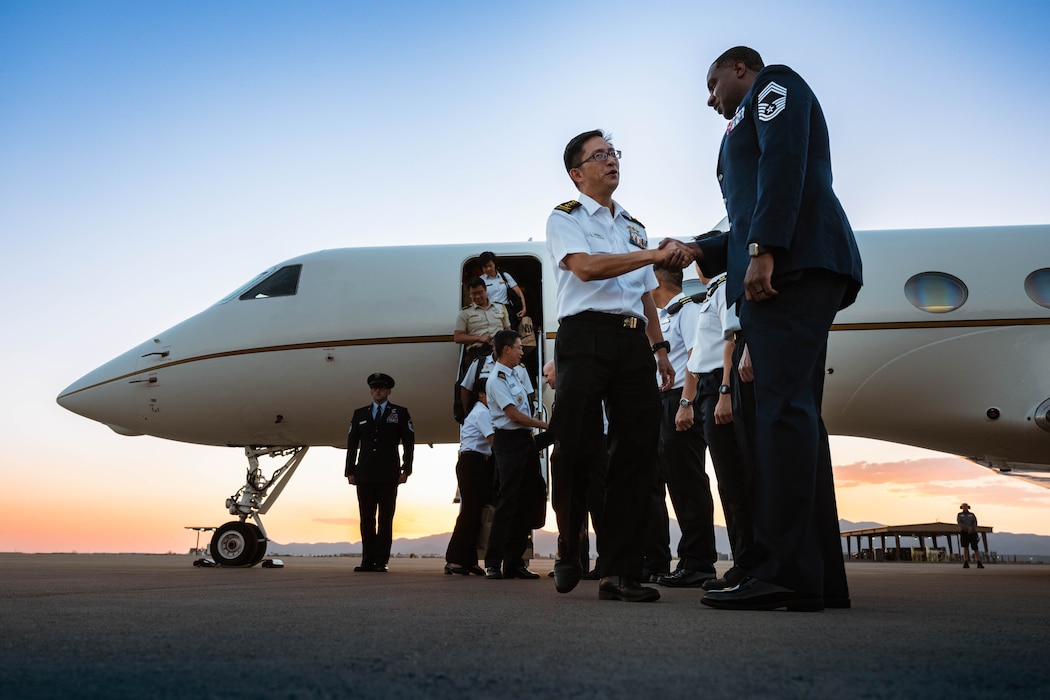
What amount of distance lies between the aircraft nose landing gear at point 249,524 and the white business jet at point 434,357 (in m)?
0.02

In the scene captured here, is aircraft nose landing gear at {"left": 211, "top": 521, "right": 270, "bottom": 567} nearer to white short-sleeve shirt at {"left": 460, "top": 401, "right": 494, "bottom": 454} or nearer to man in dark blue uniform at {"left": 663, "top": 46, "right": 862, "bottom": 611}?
white short-sleeve shirt at {"left": 460, "top": 401, "right": 494, "bottom": 454}

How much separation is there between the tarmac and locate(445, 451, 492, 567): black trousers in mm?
4009

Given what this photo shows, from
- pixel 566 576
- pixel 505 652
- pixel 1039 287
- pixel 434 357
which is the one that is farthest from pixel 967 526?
pixel 505 652

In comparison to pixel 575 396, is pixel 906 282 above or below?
above

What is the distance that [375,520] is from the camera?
24.7 ft

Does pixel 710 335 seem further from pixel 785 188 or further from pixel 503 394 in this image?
pixel 785 188

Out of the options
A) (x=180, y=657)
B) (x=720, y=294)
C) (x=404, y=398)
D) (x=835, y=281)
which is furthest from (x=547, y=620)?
(x=404, y=398)

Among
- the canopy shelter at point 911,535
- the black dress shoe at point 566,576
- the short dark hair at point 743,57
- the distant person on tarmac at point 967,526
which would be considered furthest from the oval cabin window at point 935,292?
the canopy shelter at point 911,535

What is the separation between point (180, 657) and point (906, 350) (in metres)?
7.47

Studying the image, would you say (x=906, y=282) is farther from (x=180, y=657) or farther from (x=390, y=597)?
(x=180, y=657)

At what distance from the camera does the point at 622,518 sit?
345 cm

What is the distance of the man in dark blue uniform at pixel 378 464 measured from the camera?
24.2 ft

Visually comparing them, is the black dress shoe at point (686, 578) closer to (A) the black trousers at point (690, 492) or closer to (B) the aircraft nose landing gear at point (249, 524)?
(A) the black trousers at point (690, 492)

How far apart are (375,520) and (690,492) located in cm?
318
